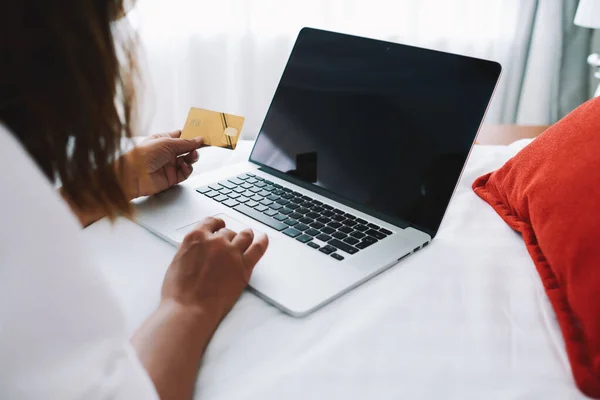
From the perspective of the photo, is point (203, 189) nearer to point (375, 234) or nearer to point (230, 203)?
point (230, 203)

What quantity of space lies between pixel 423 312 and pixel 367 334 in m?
0.08

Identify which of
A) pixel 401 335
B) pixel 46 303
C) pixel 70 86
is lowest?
pixel 401 335

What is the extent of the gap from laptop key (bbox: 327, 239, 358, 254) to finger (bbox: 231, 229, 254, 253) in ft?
0.37

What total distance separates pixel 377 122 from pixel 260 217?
0.24 meters

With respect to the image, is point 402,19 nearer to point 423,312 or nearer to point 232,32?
point 232,32

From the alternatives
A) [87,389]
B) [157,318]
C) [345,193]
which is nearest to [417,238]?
[345,193]

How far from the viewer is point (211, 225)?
2.24ft

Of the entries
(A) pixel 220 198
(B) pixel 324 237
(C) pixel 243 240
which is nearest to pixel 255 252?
(C) pixel 243 240

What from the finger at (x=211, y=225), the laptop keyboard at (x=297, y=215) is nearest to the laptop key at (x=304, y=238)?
the laptop keyboard at (x=297, y=215)

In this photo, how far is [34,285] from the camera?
0.35 metres

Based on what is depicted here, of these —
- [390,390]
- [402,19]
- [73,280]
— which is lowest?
[390,390]

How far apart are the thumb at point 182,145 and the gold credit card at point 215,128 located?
0.03 metres

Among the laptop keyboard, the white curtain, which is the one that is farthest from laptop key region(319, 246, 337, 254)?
the white curtain

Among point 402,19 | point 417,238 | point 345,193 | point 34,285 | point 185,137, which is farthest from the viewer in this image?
point 402,19
